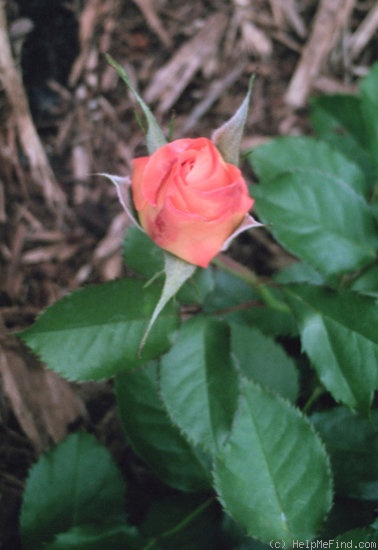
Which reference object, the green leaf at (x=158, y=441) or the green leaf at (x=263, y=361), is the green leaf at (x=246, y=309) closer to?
the green leaf at (x=263, y=361)

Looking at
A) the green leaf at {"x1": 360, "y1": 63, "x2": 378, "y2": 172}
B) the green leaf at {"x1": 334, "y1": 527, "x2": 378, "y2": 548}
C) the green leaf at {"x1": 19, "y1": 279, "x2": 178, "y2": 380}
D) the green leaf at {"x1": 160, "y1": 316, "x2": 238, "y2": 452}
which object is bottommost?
the green leaf at {"x1": 334, "y1": 527, "x2": 378, "y2": 548}

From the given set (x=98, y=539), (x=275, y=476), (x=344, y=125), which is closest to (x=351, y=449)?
(x=275, y=476)

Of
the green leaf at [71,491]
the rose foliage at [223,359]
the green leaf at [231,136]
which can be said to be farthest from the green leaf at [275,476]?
the green leaf at [231,136]

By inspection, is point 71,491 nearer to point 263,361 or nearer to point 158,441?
point 158,441

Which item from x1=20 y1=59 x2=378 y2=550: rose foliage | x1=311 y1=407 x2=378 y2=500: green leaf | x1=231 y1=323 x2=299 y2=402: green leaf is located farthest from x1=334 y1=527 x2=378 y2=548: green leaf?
x1=231 y1=323 x2=299 y2=402: green leaf

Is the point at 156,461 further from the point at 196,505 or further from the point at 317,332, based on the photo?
the point at 317,332

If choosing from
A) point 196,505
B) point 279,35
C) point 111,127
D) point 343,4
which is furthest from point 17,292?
point 343,4

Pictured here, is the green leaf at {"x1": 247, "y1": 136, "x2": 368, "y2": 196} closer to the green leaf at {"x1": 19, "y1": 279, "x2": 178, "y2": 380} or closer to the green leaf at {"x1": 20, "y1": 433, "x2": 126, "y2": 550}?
the green leaf at {"x1": 19, "y1": 279, "x2": 178, "y2": 380}
